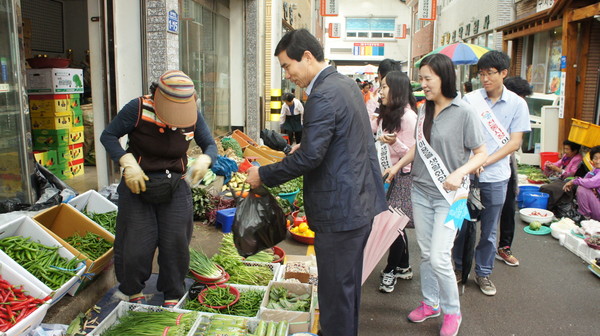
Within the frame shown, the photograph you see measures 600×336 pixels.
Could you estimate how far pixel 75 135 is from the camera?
309 inches

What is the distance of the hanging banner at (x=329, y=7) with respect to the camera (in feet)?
81.0

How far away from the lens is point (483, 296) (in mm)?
4703

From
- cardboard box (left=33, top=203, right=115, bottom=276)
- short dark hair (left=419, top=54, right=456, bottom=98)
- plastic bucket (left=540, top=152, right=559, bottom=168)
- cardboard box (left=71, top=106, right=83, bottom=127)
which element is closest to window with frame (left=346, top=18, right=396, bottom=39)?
plastic bucket (left=540, top=152, right=559, bottom=168)

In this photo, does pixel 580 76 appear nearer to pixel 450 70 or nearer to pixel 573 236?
pixel 573 236

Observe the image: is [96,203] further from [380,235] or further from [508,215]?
[508,215]

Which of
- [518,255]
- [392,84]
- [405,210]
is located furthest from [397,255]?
[518,255]

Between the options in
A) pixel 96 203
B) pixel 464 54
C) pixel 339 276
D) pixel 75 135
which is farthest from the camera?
pixel 464 54

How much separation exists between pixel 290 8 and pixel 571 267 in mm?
15786

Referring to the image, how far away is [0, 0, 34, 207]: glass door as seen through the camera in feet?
14.6

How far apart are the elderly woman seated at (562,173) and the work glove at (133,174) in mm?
6480

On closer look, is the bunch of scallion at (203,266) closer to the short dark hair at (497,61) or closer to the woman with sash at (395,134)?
the woman with sash at (395,134)

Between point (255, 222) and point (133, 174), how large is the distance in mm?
891

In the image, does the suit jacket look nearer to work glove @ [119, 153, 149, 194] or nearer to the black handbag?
work glove @ [119, 153, 149, 194]

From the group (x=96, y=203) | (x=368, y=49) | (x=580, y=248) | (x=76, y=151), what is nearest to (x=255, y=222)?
(x=96, y=203)
